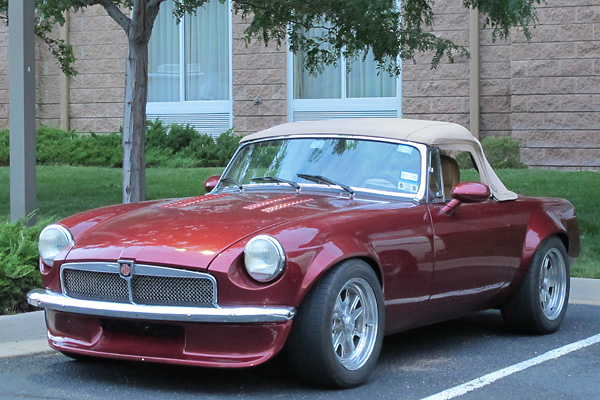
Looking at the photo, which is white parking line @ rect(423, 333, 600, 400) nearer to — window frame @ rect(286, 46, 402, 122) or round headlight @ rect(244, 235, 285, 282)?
round headlight @ rect(244, 235, 285, 282)

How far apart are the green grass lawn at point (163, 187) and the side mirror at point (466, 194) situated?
4680 mm

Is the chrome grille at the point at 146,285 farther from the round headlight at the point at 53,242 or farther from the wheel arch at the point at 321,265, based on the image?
the wheel arch at the point at 321,265

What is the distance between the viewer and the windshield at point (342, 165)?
6203mm

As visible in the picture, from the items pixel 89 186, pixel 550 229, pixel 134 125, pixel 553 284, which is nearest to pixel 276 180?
pixel 550 229

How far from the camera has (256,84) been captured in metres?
19.3

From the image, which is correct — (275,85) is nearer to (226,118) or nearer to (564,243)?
(226,118)

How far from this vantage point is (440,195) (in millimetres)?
6324

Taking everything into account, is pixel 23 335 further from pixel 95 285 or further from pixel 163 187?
pixel 163 187

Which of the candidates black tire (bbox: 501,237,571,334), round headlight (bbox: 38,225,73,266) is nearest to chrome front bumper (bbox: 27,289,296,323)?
round headlight (bbox: 38,225,73,266)

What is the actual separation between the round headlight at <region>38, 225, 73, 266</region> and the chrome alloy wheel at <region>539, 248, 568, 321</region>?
3.39 meters

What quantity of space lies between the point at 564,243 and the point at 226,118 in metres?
13.2

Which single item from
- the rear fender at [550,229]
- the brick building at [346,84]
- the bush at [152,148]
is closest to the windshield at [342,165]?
the rear fender at [550,229]

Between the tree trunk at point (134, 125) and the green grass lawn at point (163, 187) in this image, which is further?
the green grass lawn at point (163, 187)

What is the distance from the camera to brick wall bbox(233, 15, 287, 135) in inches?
754
